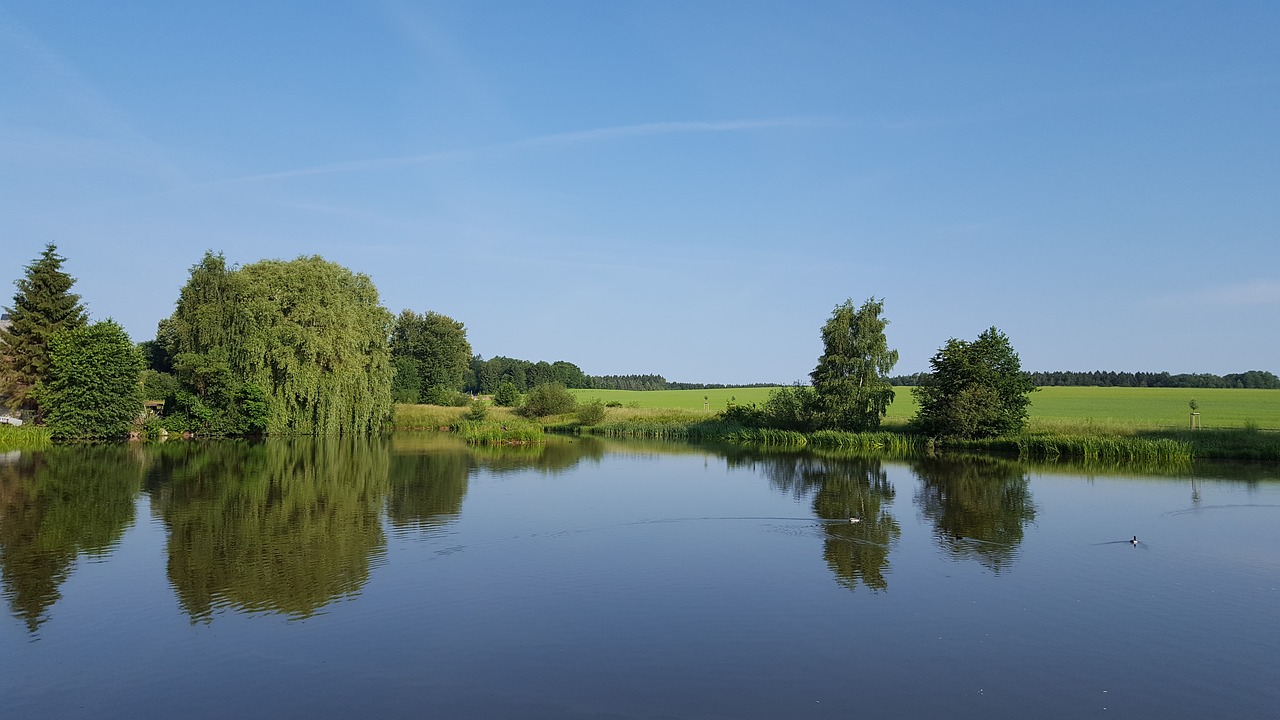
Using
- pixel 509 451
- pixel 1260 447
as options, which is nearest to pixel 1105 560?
pixel 1260 447

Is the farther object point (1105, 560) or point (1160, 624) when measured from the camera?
point (1105, 560)

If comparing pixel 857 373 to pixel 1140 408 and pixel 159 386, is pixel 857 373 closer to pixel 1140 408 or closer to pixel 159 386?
pixel 1140 408

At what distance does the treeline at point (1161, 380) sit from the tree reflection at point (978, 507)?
5683cm

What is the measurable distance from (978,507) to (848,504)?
3371mm

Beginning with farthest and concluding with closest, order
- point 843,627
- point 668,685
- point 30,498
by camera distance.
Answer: point 30,498 → point 843,627 → point 668,685

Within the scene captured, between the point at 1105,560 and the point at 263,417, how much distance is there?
41.5m

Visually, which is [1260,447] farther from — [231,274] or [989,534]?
[231,274]

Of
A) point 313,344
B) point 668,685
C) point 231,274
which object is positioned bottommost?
point 668,685

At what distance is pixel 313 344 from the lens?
42.2m

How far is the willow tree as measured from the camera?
42219 millimetres

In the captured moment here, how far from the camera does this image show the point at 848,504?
2098cm

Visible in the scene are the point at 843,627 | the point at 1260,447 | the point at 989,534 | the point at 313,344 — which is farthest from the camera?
the point at 313,344

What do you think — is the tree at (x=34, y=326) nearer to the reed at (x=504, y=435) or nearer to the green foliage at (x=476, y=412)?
the reed at (x=504, y=435)

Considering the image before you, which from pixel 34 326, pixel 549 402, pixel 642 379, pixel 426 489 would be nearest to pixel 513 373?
pixel 642 379
